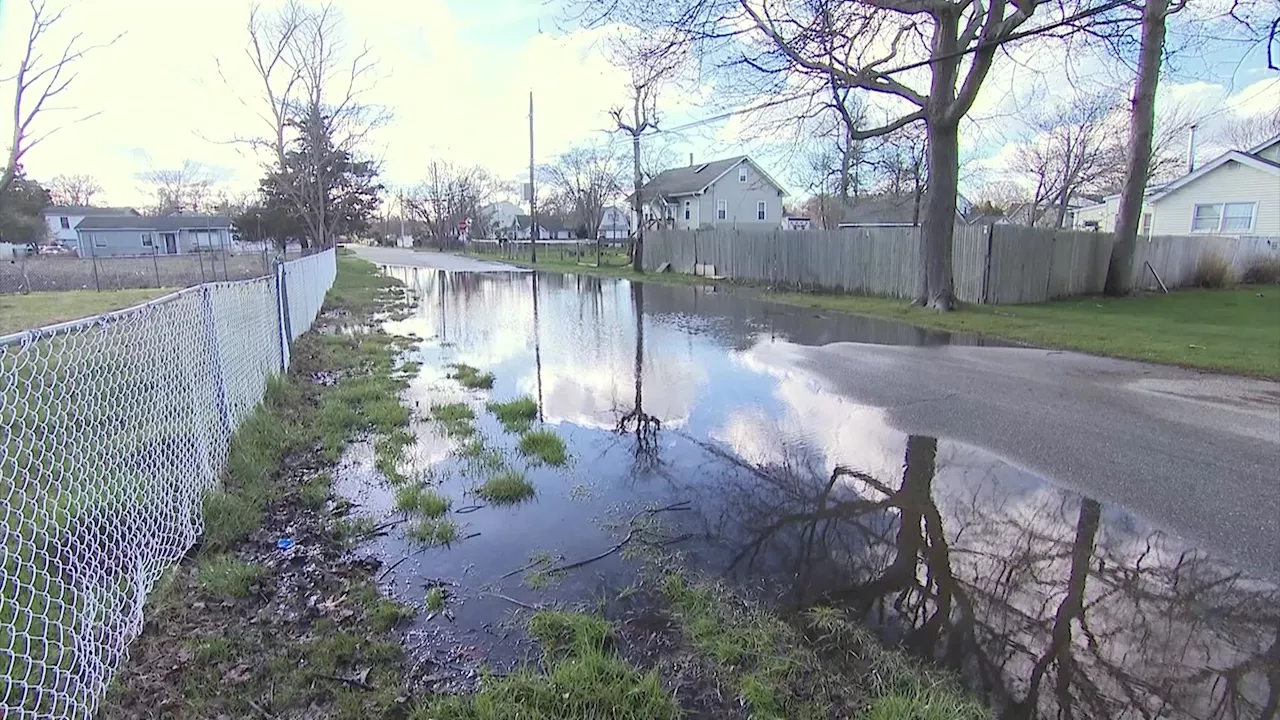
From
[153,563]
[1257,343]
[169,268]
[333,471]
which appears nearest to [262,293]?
[333,471]

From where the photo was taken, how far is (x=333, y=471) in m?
5.03

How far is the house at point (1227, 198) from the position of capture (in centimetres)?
2292

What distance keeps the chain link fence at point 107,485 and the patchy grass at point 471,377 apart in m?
2.28

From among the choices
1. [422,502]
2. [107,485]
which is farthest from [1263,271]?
[107,485]

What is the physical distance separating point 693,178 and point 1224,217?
30.3m

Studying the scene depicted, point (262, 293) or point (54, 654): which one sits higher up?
point (262, 293)

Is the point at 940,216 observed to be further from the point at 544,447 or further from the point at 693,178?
the point at 693,178

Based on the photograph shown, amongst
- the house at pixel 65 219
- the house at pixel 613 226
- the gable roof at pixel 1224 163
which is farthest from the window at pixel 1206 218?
the house at pixel 65 219

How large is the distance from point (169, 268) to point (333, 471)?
2780 centimetres

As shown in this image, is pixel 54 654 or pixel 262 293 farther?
pixel 262 293

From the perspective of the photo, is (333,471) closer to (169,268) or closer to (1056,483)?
(1056,483)

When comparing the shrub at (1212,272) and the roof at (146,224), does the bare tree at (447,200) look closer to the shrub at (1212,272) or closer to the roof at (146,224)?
the roof at (146,224)

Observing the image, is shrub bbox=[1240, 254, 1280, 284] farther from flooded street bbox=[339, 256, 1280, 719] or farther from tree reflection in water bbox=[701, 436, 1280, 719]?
tree reflection in water bbox=[701, 436, 1280, 719]

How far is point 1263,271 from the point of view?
829 inches
